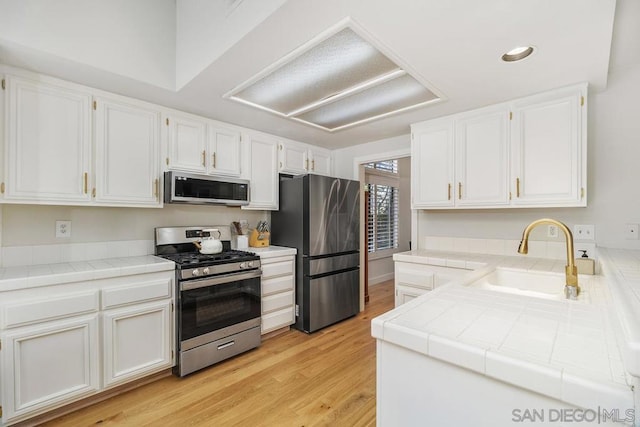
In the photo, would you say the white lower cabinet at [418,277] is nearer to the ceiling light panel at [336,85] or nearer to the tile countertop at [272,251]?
the tile countertop at [272,251]

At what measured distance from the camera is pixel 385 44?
158cm

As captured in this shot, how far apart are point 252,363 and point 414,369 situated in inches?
78.3

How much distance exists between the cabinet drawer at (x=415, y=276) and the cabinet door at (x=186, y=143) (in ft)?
6.66

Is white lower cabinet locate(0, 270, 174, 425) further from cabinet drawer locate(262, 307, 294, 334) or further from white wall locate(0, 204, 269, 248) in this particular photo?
cabinet drawer locate(262, 307, 294, 334)

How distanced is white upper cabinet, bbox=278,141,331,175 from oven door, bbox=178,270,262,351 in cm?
132

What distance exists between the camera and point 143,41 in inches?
79.7

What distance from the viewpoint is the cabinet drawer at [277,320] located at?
9.45 feet

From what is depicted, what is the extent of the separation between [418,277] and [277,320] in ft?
4.75

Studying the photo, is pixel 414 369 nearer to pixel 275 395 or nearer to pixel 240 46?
pixel 275 395

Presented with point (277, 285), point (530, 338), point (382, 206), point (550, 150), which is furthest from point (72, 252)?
point (382, 206)

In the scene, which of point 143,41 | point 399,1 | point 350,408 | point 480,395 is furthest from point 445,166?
point 143,41

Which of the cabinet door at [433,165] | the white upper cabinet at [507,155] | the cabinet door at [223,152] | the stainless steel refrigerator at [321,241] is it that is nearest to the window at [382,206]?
the stainless steel refrigerator at [321,241]

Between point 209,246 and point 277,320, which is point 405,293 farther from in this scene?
point 209,246

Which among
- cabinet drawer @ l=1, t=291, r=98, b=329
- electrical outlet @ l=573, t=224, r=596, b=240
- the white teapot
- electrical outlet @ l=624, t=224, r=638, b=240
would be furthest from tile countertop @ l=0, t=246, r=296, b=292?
electrical outlet @ l=624, t=224, r=638, b=240
